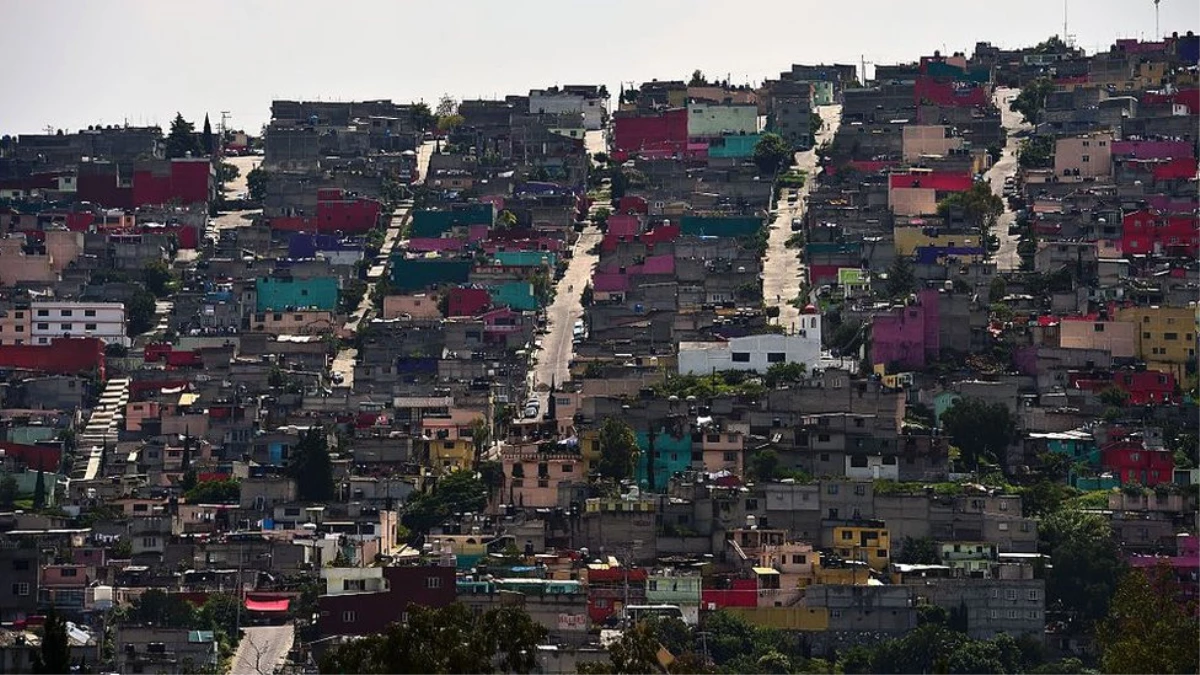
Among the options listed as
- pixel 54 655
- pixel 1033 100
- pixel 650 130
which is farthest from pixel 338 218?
pixel 54 655

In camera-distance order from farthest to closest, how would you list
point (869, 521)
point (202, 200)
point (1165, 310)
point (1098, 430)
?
point (202, 200) < point (1165, 310) < point (1098, 430) < point (869, 521)

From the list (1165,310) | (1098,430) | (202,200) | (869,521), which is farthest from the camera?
(202,200)

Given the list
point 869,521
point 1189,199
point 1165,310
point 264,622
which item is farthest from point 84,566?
point 1189,199

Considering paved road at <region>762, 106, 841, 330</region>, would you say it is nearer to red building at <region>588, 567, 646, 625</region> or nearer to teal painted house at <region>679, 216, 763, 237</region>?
teal painted house at <region>679, 216, 763, 237</region>

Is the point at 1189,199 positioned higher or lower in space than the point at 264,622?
higher

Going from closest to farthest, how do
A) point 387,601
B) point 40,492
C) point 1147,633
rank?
point 1147,633 → point 387,601 → point 40,492

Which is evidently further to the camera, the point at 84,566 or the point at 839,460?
the point at 839,460

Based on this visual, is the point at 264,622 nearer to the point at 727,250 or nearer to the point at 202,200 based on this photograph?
the point at 727,250

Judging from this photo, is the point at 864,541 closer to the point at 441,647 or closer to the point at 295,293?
the point at 295,293
